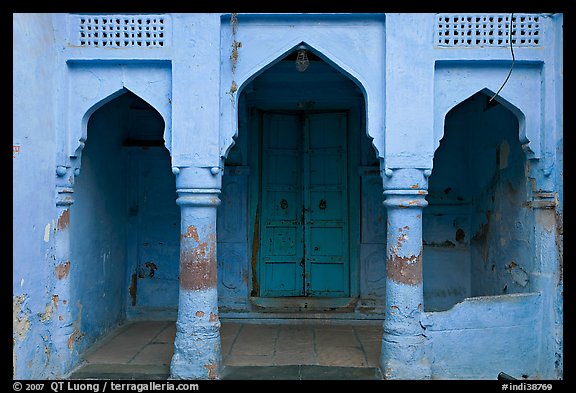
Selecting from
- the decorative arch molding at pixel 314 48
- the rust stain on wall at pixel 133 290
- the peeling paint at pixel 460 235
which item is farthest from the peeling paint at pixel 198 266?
the peeling paint at pixel 460 235

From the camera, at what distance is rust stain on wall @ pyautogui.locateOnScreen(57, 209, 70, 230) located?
5.30m

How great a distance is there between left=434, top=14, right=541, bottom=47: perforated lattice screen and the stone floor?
376 centimetres

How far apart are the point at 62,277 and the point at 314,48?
3.71 m

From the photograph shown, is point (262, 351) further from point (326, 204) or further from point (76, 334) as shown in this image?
point (326, 204)

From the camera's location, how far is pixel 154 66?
5.32 meters

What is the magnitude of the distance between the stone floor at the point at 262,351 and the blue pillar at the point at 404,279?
1.31 feet

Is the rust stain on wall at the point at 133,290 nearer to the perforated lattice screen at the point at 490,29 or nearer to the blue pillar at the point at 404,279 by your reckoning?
the blue pillar at the point at 404,279

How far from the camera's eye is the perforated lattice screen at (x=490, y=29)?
529 cm

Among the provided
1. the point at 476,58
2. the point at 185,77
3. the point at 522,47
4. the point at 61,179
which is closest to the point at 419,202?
the point at 476,58

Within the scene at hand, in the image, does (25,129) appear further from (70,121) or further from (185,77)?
(185,77)

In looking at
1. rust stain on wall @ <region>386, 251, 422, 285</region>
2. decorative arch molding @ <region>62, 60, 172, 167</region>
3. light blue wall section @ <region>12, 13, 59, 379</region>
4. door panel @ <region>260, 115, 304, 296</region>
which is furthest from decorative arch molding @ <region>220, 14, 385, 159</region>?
door panel @ <region>260, 115, 304, 296</region>

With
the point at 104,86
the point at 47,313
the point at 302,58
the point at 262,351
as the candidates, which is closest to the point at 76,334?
the point at 47,313

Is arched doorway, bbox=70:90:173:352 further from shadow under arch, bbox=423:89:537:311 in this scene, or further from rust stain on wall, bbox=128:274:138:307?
shadow under arch, bbox=423:89:537:311

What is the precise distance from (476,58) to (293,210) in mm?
3794
